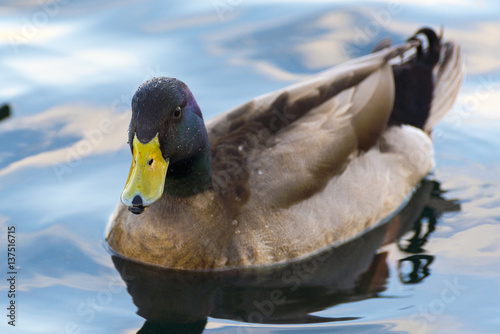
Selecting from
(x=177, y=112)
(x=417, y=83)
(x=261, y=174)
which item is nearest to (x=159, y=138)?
(x=177, y=112)

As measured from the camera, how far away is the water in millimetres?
6324

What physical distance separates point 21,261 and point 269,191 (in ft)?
6.68

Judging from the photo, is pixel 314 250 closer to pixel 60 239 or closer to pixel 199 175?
pixel 199 175

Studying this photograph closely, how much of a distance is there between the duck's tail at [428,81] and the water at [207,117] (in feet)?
1.25

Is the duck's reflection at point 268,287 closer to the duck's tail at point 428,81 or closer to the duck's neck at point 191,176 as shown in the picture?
the duck's neck at point 191,176

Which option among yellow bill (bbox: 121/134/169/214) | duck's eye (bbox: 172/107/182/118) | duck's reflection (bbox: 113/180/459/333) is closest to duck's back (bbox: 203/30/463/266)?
duck's reflection (bbox: 113/180/459/333)

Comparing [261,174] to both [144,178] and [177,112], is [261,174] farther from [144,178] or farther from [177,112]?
[144,178]

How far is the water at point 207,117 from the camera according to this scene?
20.7 ft

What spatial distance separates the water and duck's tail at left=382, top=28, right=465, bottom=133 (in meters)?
0.38

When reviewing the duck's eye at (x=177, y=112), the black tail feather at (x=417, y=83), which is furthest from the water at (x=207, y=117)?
the duck's eye at (x=177, y=112)

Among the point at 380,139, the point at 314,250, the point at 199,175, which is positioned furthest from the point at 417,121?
the point at 199,175

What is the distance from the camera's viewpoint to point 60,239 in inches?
280

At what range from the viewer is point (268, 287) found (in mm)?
6641

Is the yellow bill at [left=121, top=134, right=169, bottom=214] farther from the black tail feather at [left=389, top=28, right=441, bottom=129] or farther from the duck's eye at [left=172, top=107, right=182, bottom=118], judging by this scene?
the black tail feather at [left=389, top=28, right=441, bottom=129]
